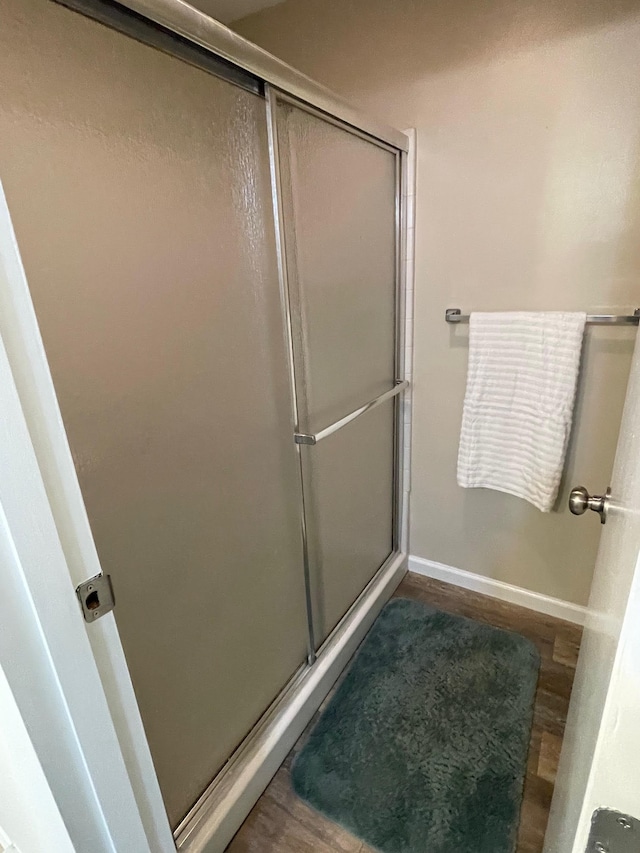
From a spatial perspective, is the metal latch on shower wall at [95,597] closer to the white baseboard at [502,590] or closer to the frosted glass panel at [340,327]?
the frosted glass panel at [340,327]

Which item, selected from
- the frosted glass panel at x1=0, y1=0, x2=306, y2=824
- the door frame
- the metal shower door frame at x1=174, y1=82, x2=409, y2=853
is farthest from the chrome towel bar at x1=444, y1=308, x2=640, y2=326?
the door frame

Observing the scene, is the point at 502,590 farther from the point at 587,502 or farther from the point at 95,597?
the point at 95,597

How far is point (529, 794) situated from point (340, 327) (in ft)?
4.71

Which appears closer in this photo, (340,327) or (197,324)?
(197,324)

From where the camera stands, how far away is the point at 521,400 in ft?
5.23

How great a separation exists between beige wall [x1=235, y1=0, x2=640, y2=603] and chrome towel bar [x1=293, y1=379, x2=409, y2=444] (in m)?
0.11

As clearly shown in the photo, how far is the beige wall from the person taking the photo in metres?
1.32

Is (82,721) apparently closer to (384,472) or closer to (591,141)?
(384,472)

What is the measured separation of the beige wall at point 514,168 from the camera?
1.32 meters

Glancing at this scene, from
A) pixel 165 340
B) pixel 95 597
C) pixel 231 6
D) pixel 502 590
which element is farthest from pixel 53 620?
pixel 231 6

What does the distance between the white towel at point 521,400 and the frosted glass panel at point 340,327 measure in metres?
0.34

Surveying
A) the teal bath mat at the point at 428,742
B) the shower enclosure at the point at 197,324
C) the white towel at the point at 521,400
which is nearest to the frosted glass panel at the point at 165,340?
the shower enclosure at the point at 197,324

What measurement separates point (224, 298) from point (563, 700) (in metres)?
1.65

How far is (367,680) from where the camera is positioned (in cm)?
161
